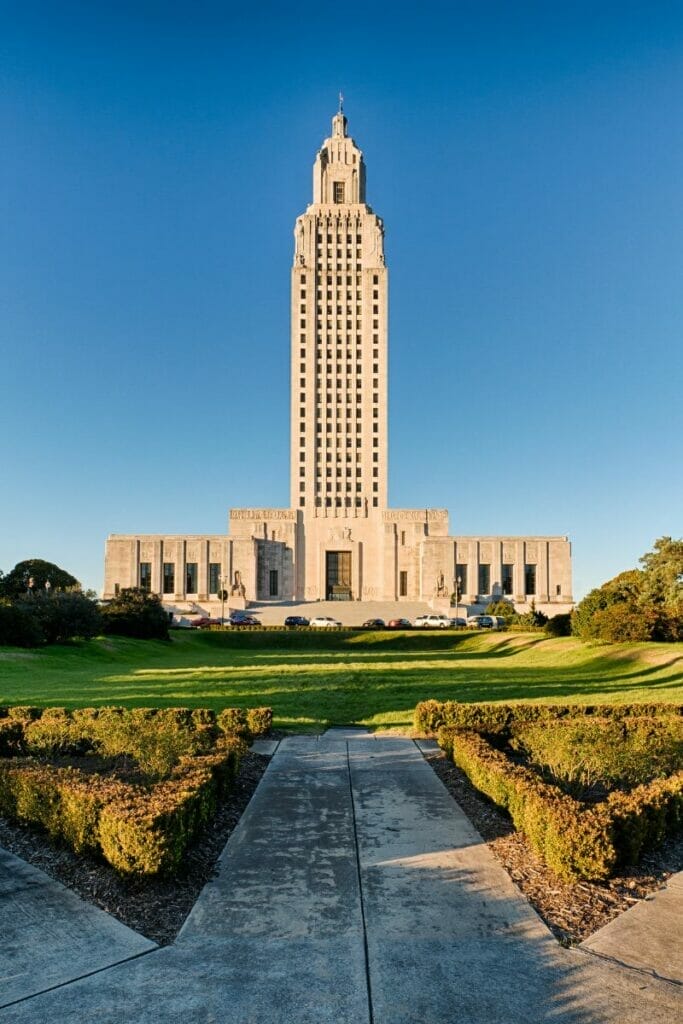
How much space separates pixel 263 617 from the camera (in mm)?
79125

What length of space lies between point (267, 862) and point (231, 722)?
6683mm

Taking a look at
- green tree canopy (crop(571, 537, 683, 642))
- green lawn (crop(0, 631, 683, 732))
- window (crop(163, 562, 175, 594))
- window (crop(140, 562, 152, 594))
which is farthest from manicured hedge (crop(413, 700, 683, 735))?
window (crop(140, 562, 152, 594))

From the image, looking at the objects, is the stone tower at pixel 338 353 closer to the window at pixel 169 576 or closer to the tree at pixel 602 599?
the window at pixel 169 576

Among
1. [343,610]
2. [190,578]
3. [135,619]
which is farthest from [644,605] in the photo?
[190,578]

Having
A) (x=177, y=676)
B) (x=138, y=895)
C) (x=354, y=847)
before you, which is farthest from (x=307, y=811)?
(x=177, y=676)

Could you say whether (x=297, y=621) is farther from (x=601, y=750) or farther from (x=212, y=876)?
(x=212, y=876)

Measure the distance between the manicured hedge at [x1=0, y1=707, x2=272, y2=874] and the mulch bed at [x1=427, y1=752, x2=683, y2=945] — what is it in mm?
3333

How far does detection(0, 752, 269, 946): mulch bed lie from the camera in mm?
6293

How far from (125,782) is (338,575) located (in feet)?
290

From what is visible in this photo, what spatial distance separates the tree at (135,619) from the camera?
159 ft

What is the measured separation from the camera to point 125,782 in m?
9.42

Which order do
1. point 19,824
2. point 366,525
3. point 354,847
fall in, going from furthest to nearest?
point 366,525
point 19,824
point 354,847

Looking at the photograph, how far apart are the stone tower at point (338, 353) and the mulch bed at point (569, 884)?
8827cm

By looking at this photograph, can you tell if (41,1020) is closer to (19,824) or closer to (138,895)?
(138,895)
